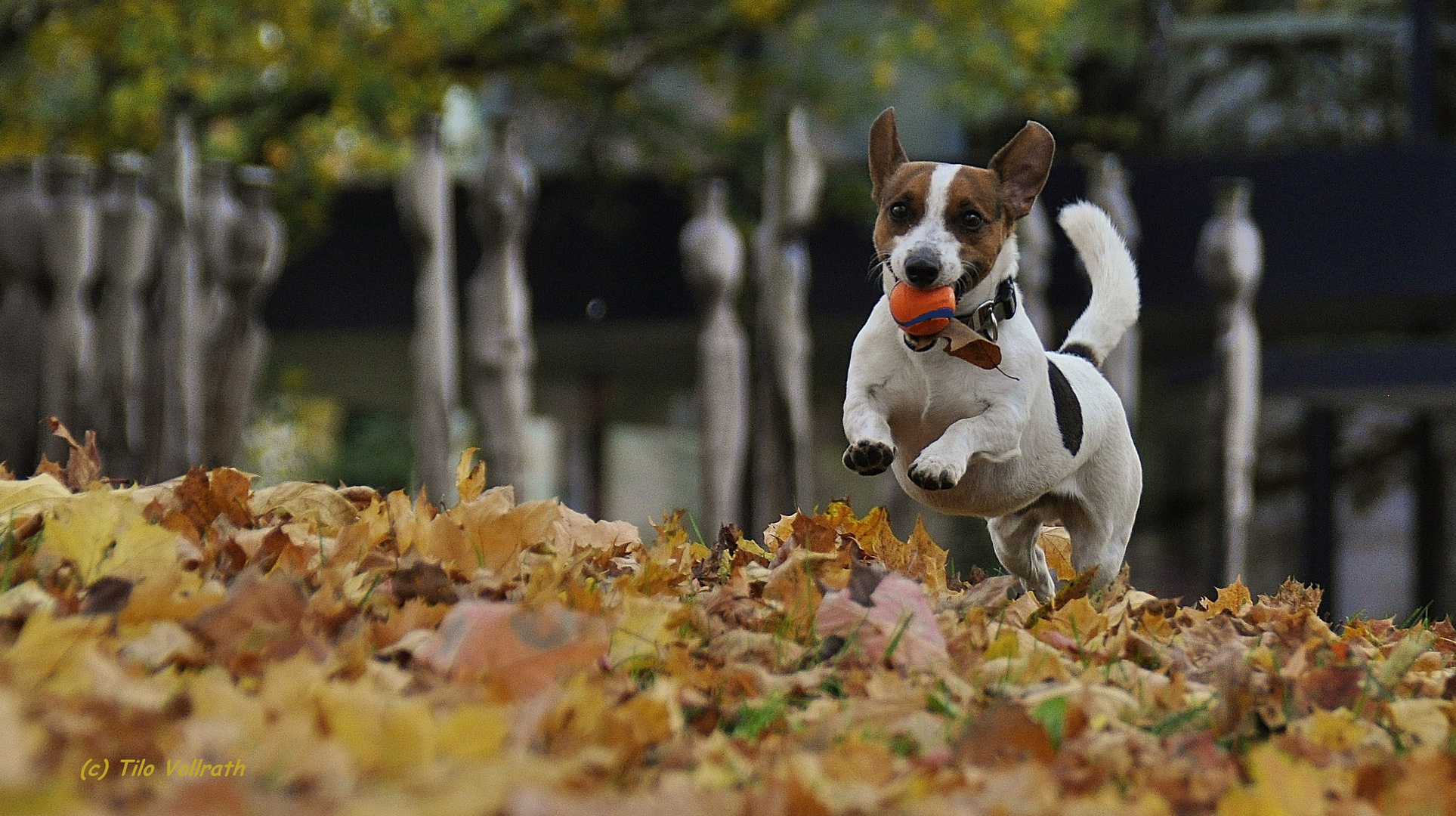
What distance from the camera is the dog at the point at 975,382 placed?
2191 millimetres

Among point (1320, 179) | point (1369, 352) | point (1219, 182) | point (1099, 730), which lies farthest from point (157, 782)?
point (1320, 179)

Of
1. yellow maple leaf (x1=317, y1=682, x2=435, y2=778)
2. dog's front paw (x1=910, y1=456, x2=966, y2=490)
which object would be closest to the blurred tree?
dog's front paw (x1=910, y1=456, x2=966, y2=490)

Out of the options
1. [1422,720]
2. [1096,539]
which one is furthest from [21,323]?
[1422,720]

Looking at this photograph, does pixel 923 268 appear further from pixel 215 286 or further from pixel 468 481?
pixel 215 286

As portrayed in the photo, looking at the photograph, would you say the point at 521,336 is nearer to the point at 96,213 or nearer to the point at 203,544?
the point at 96,213

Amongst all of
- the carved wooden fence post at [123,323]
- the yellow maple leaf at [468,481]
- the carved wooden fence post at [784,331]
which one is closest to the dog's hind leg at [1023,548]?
the yellow maple leaf at [468,481]

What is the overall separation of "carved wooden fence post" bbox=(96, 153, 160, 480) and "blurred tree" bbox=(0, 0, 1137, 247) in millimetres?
1305

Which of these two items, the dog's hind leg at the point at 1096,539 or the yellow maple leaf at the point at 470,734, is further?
the dog's hind leg at the point at 1096,539

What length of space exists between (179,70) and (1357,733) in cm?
870

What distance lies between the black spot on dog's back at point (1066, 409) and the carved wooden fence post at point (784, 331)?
17.1 ft

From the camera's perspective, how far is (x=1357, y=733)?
2174 mm

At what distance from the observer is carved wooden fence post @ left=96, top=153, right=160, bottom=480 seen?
816 cm

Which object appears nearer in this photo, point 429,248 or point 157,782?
point 157,782

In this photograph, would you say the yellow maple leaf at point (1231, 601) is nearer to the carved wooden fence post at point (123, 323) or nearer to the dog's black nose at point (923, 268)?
the dog's black nose at point (923, 268)
